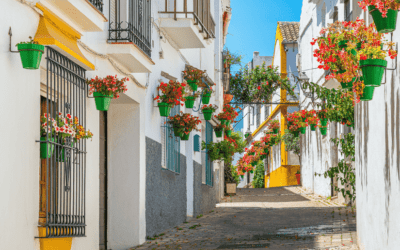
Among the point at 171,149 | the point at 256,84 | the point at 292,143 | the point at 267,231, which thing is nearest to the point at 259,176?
the point at 292,143

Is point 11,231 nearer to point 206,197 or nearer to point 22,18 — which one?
point 22,18

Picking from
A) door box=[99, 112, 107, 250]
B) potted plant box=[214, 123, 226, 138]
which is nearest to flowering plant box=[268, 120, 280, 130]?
potted plant box=[214, 123, 226, 138]

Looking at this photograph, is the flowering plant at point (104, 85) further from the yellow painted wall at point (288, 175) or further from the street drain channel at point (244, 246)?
the yellow painted wall at point (288, 175)

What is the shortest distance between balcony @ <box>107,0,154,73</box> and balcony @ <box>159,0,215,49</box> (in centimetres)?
158

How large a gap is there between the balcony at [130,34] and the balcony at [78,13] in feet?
5.10

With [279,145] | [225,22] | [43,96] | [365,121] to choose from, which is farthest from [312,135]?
[43,96]

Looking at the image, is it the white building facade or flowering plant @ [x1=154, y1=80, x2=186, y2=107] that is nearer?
the white building facade

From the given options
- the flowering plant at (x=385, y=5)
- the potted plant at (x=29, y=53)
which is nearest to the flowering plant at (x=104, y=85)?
the potted plant at (x=29, y=53)

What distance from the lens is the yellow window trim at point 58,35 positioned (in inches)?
227

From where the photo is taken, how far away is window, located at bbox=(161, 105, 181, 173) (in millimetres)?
12688

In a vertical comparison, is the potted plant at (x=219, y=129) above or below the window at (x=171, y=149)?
above

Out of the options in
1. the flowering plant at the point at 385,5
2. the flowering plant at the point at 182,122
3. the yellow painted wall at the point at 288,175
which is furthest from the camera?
the yellow painted wall at the point at 288,175

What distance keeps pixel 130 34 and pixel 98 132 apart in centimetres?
203

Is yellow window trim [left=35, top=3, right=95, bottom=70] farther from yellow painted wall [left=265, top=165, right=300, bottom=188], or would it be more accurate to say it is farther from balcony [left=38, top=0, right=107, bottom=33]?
yellow painted wall [left=265, top=165, right=300, bottom=188]
